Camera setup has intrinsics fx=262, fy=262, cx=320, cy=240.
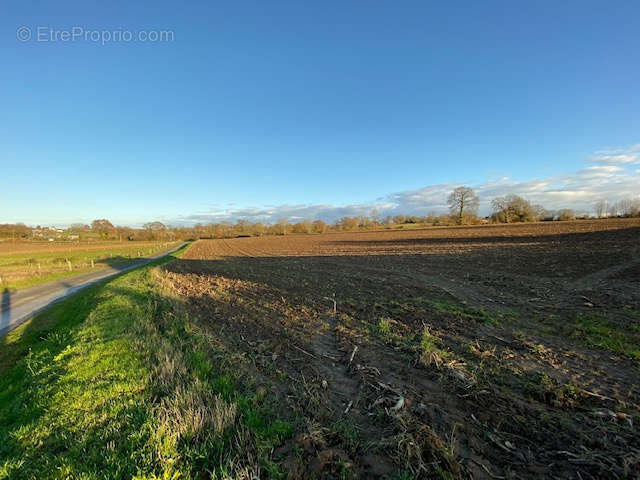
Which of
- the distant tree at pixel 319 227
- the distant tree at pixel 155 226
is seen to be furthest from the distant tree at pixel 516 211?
the distant tree at pixel 155 226

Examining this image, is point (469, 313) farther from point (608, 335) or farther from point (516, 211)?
point (516, 211)

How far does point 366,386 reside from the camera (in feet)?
17.5

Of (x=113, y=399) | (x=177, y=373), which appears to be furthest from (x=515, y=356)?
(x=113, y=399)

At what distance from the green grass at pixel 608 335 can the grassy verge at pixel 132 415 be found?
27.1 feet

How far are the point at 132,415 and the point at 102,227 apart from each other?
551 feet

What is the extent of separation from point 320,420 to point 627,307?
12.2m

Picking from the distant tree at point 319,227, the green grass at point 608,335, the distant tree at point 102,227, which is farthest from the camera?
the distant tree at point 319,227

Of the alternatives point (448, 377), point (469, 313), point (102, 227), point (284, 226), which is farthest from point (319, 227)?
point (448, 377)

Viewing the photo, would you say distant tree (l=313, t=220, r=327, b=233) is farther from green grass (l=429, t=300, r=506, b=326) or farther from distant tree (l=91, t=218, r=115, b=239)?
green grass (l=429, t=300, r=506, b=326)

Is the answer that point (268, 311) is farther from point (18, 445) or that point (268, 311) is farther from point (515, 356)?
point (515, 356)

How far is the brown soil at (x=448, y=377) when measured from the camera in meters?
3.50

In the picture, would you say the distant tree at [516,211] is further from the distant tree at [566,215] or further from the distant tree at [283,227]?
the distant tree at [283,227]

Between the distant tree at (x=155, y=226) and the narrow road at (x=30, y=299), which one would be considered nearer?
the narrow road at (x=30, y=299)

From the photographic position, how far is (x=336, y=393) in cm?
516
